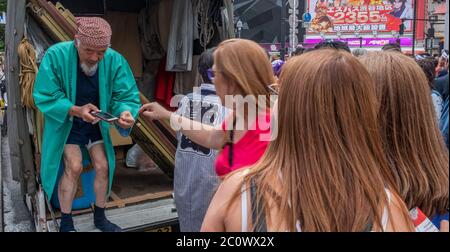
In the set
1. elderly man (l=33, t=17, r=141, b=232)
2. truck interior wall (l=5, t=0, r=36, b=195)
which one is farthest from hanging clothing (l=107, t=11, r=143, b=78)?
elderly man (l=33, t=17, r=141, b=232)

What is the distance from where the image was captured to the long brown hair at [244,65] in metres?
1.92

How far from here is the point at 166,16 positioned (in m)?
5.07

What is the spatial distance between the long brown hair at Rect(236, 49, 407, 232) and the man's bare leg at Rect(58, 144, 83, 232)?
2406 mm

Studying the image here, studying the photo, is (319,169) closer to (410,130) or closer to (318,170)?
(318,170)

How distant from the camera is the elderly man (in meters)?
3.21

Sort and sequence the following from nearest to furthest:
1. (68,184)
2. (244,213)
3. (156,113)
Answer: (244,213), (156,113), (68,184)

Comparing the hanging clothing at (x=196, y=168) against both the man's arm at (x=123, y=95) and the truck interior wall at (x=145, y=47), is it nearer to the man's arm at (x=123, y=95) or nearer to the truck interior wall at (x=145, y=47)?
the man's arm at (x=123, y=95)

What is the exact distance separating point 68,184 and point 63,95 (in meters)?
0.68

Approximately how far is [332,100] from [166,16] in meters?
4.13

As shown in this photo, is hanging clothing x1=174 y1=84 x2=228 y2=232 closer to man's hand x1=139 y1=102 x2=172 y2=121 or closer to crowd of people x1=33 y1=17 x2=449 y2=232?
crowd of people x1=33 y1=17 x2=449 y2=232

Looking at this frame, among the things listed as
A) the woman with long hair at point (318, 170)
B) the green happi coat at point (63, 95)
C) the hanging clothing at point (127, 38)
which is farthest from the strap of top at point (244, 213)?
the hanging clothing at point (127, 38)

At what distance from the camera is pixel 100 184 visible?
346 centimetres

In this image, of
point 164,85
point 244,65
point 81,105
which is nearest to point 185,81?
point 164,85

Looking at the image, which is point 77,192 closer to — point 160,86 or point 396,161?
point 160,86
